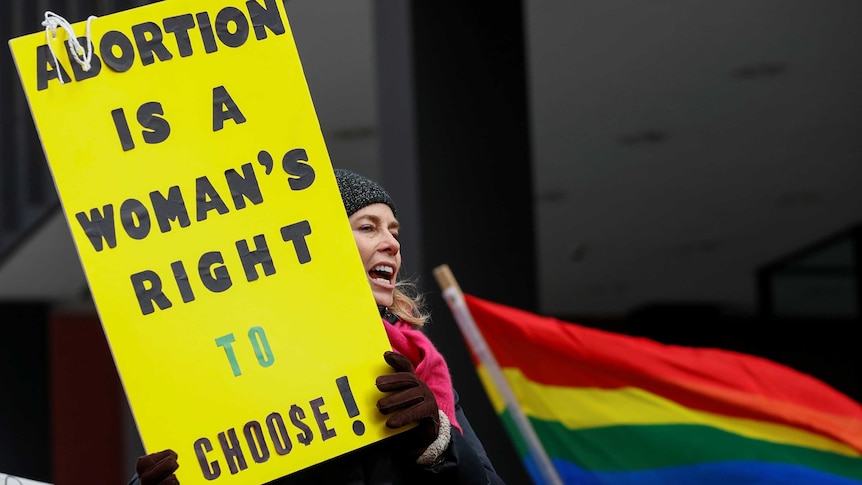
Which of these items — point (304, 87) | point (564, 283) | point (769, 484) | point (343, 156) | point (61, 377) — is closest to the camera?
point (304, 87)

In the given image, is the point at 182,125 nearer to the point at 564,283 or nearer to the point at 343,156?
the point at 343,156

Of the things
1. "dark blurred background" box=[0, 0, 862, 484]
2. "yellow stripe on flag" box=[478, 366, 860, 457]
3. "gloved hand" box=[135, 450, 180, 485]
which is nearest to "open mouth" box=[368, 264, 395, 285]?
"gloved hand" box=[135, 450, 180, 485]

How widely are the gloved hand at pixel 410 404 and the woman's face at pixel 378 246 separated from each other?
0.94 feet

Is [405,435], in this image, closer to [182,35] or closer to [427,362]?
[427,362]

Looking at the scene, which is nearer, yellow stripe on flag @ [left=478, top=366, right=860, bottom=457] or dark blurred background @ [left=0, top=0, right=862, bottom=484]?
yellow stripe on flag @ [left=478, top=366, right=860, bottom=457]

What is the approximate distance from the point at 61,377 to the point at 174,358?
431 inches

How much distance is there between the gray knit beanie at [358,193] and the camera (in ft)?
9.24

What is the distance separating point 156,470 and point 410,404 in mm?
409

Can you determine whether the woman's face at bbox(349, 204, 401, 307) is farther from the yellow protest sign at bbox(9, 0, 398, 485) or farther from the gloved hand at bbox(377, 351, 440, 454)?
the gloved hand at bbox(377, 351, 440, 454)

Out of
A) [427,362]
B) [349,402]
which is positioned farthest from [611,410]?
[349,402]

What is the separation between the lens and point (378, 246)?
2.77 m

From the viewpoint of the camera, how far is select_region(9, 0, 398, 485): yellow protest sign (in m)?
2.46

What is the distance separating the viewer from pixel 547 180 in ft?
36.4

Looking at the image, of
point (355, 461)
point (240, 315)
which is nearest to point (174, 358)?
point (240, 315)
